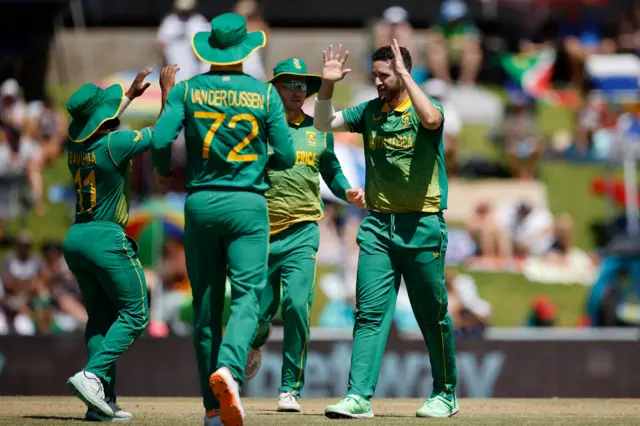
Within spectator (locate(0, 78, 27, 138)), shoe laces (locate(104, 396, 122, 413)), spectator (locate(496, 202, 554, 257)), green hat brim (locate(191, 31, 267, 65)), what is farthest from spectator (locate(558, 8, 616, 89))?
green hat brim (locate(191, 31, 267, 65))

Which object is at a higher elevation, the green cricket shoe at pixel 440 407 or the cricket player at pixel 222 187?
the cricket player at pixel 222 187

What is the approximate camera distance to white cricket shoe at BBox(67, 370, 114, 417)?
859cm

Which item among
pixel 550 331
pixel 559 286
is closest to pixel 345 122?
pixel 550 331

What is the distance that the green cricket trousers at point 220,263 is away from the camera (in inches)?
298

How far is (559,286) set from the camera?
17.6 metres

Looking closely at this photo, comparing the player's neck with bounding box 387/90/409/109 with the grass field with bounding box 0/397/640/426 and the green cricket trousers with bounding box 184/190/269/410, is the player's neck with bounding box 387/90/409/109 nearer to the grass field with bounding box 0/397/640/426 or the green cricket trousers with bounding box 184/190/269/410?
the green cricket trousers with bounding box 184/190/269/410

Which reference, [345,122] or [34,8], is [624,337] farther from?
[34,8]

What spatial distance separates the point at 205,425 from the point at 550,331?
7.45 meters

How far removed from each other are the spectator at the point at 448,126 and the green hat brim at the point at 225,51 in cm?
1075

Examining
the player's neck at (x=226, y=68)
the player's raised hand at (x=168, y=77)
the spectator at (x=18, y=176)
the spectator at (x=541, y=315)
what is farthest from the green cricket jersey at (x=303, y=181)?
the spectator at (x=18, y=176)

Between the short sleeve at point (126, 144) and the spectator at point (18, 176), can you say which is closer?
the short sleeve at point (126, 144)

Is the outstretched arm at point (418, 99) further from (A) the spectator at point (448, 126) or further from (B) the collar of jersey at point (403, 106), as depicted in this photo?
(A) the spectator at point (448, 126)

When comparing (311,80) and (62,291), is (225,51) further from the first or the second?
(62,291)

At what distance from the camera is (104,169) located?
8930mm
